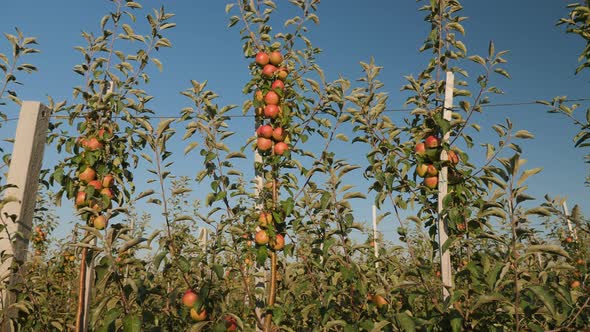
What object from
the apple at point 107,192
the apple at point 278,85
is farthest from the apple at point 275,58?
the apple at point 107,192

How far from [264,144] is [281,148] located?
15 cm

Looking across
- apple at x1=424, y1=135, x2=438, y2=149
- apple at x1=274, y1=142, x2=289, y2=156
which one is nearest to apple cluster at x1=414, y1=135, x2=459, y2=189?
apple at x1=424, y1=135, x2=438, y2=149

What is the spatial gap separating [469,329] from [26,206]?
127 inches

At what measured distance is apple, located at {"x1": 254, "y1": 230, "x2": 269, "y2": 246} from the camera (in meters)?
2.90

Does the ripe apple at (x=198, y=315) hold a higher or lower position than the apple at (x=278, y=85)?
lower

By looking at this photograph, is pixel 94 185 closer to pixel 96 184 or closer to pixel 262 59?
pixel 96 184

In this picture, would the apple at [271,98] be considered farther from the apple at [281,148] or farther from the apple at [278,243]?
the apple at [278,243]

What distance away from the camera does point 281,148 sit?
125 inches

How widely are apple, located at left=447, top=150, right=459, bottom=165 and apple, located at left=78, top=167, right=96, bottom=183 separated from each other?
253 centimetres

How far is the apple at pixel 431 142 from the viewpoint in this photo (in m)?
2.69

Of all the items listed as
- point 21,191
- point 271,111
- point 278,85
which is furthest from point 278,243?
point 21,191

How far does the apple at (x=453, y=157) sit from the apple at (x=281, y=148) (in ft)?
3.97

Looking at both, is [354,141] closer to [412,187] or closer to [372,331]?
[412,187]

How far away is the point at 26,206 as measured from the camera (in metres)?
3.09
